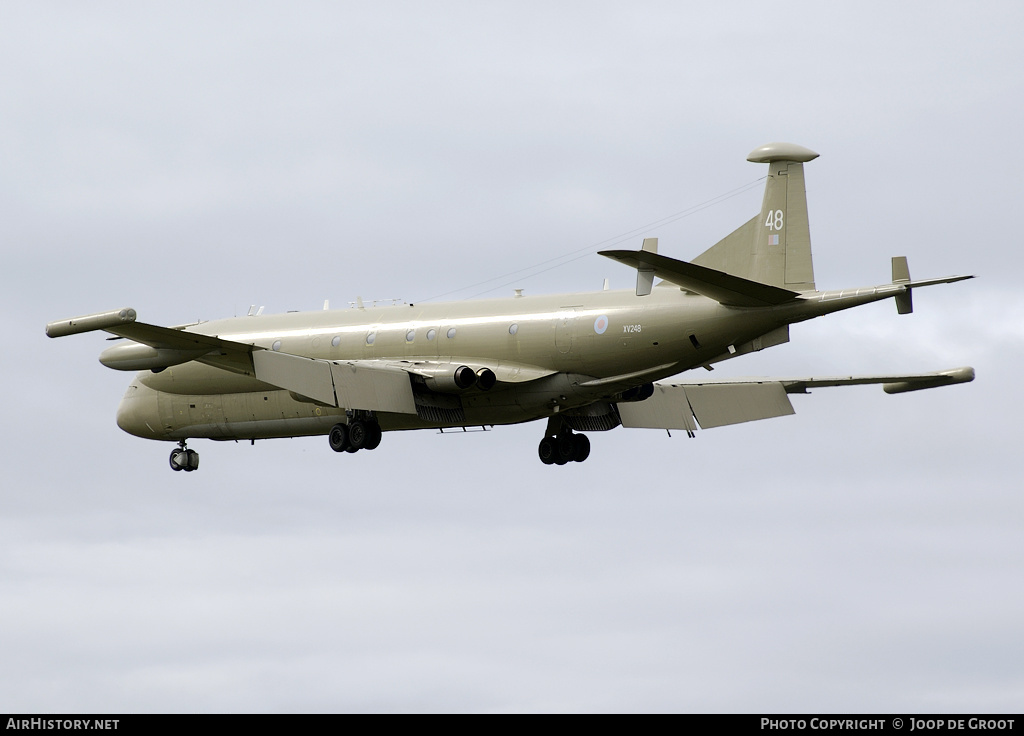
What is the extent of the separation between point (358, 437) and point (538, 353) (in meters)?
5.15

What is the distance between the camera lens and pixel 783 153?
38844 millimetres

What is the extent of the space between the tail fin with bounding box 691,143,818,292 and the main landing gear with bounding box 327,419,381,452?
30.3 feet

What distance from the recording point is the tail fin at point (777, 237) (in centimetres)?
3812

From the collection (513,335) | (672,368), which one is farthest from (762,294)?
(513,335)

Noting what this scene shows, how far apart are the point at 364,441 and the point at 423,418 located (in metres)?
1.55

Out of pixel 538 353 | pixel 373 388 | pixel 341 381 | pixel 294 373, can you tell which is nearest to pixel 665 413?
pixel 538 353

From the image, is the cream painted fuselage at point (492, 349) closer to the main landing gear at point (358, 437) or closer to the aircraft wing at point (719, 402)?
the main landing gear at point (358, 437)

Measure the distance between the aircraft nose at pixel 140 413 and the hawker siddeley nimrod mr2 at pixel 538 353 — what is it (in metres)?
0.32

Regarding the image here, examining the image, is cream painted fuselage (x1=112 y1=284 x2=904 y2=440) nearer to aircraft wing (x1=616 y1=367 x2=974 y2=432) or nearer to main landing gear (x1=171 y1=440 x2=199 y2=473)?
main landing gear (x1=171 y1=440 x2=199 y2=473)

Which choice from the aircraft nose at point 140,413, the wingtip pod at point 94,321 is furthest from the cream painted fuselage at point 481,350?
the wingtip pod at point 94,321
